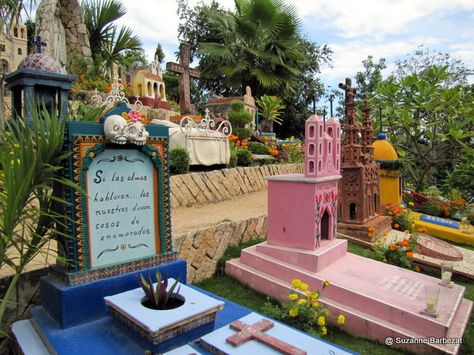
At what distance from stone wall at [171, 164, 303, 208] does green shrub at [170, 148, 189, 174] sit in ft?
0.68

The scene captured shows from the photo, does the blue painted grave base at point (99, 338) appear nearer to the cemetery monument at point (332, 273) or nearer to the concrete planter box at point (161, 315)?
the concrete planter box at point (161, 315)

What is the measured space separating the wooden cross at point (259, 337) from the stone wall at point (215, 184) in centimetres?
440

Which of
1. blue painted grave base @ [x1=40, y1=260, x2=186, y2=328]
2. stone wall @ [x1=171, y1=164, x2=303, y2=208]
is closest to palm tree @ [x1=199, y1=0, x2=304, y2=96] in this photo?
stone wall @ [x1=171, y1=164, x2=303, y2=208]

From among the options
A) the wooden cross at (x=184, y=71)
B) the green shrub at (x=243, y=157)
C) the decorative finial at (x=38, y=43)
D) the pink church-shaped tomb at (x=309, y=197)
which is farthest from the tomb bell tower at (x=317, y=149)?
the wooden cross at (x=184, y=71)

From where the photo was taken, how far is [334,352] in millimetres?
2242

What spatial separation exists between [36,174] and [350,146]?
5565 mm

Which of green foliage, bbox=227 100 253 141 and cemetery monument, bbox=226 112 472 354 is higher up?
green foliage, bbox=227 100 253 141

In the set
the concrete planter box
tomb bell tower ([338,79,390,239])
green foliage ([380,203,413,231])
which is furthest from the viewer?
green foliage ([380,203,413,231])

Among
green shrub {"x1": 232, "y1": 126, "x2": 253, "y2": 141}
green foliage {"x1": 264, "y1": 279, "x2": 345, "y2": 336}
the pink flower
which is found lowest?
green foliage {"x1": 264, "y1": 279, "x2": 345, "y2": 336}

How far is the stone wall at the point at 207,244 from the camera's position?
13.8ft

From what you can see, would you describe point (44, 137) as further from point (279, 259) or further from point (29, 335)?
point (279, 259)

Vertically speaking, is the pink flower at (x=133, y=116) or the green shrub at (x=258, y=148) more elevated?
the pink flower at (x=133, y=116)

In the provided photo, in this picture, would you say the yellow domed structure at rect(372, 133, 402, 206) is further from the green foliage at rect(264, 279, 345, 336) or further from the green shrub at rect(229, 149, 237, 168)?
the green foliage at rect(264, 279, 345, 336)

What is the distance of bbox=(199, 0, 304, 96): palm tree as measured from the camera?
20391 mm
